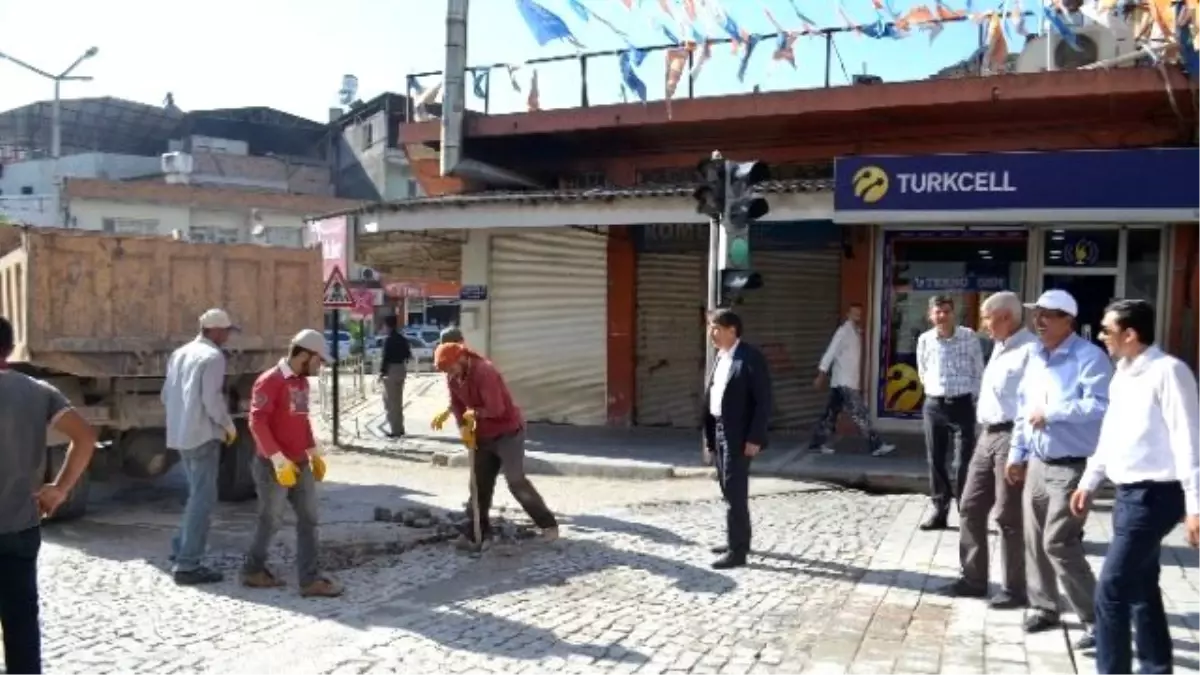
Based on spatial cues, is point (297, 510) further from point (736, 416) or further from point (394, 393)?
point (394, 393)

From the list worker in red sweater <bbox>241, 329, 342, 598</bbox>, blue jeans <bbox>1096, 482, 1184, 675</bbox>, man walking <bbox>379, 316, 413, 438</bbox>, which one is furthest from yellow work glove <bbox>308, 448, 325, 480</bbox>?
man walking <bbox>379, 316, 413, 438</bbox>

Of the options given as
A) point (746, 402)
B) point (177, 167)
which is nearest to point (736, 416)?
point (746, 402)

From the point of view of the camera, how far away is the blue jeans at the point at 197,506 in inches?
259

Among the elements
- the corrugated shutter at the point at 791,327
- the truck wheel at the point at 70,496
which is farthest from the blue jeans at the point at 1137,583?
the corrugated shutter at the point at 791,327

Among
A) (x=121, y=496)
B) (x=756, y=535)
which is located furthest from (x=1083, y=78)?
(x=121, y=496)

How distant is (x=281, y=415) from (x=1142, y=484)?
472 centimetres

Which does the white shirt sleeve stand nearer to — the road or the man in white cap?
the road

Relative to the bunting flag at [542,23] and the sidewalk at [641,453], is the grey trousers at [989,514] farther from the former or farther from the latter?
the bunting flag at [542,23]

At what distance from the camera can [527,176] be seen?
16.6m

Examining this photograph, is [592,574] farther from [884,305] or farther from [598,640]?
[884,305]

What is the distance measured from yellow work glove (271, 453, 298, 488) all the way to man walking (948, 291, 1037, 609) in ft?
13.4

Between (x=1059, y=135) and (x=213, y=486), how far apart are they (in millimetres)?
11234

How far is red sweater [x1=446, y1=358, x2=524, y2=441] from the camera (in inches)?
298

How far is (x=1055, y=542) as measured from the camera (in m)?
5.09
